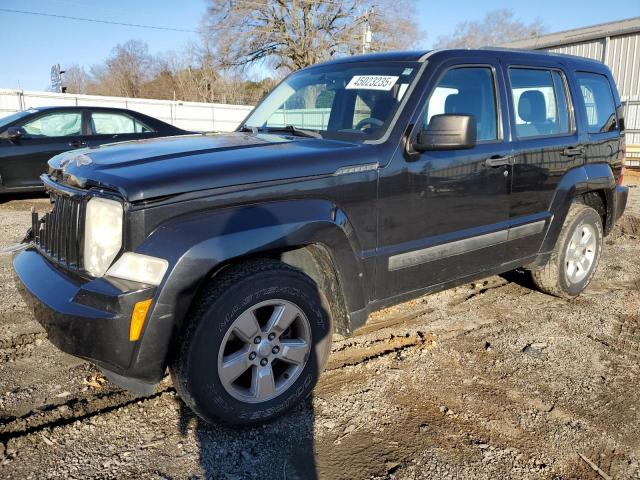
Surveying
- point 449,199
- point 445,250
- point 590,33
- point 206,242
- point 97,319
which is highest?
point 590,33

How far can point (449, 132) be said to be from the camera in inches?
120

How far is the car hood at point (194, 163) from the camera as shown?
2.39 metres

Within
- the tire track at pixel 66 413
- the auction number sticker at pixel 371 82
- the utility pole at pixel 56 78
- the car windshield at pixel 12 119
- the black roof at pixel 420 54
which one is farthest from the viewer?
the utility pole at pixel 56 78

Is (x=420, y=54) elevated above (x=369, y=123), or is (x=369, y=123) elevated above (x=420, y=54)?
(x=420, y=54)

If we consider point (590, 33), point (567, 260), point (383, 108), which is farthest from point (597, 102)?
point (590, 33)

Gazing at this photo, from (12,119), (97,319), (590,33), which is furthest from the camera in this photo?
(590,33)

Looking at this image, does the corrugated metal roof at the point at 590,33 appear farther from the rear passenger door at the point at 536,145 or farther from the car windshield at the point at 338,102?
the car windshield at the point at 338,102

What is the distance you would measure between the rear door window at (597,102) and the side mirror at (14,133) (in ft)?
24.9

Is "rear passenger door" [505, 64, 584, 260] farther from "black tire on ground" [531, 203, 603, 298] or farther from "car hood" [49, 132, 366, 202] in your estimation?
"car hood" [49, 132, 366, 202]

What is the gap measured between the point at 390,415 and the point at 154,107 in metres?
19.5

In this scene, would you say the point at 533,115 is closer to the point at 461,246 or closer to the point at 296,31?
the point at 461,246

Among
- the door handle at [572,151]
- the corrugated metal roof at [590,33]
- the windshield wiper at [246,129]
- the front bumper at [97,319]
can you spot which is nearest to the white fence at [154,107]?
the windshield wiper at [246,129]

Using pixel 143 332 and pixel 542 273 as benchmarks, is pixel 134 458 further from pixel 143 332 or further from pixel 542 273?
pixel 542 273

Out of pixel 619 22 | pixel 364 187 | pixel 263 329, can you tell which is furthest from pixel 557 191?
pixel 619 22
